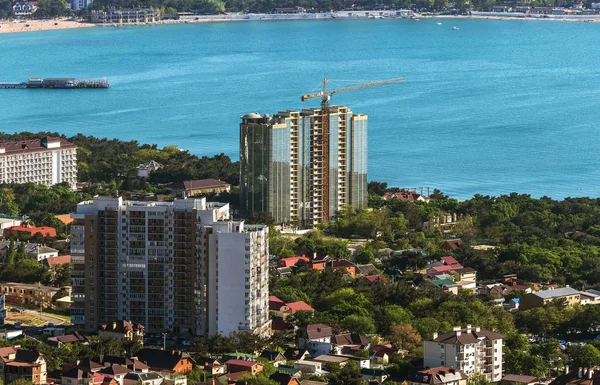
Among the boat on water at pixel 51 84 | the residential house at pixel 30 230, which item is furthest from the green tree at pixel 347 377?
the boat on water at pixel 51 84

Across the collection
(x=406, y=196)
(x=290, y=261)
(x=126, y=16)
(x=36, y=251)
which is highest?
(x=36, y=251)

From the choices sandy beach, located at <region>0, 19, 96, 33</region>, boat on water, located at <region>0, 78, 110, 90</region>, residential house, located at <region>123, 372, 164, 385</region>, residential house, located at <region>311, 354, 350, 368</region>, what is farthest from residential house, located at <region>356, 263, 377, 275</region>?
sandy beach, located at <region>0, 19, 96, 33</region>

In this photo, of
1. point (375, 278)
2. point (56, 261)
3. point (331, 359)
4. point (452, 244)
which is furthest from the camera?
point (452, 244)

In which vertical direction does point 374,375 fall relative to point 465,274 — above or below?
above

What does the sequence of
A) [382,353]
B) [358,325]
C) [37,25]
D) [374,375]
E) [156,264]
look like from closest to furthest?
[374,375]
[382,353]
[358,325]
[156,264]
[37,25]

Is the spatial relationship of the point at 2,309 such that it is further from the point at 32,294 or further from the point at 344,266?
the point at 344,266

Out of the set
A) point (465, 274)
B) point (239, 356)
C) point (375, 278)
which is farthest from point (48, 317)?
point (465, 274)

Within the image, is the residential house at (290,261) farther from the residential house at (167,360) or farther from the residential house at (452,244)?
Answer: the residential house at (167,360)
